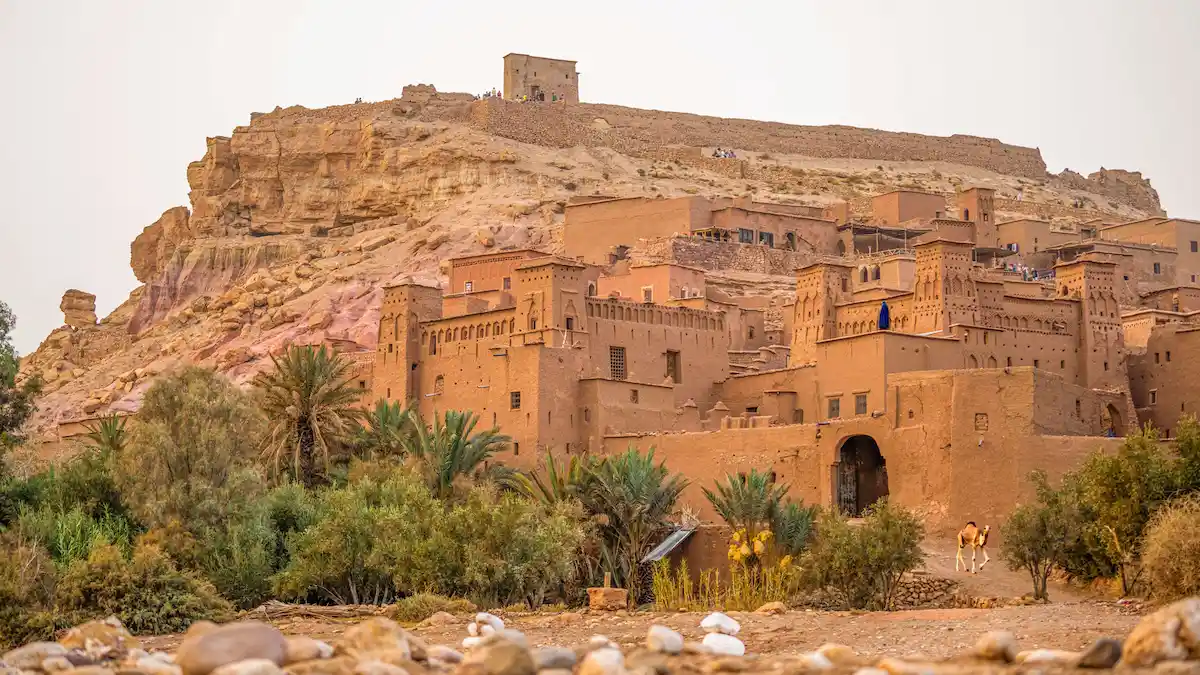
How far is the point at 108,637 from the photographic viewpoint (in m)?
20.1

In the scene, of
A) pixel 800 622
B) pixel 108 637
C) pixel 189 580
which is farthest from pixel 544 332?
pixel 108 637

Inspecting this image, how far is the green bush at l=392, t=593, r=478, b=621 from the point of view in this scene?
1141 inches

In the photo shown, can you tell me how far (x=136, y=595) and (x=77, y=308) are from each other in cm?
5054

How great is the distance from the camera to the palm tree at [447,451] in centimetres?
3894

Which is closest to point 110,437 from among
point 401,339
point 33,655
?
point 401,339

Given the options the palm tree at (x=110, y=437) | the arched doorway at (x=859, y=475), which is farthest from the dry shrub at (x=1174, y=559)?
the palm tree at (x=110, y=437)

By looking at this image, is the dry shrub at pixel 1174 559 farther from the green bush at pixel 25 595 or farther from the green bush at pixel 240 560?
the green bush at pixel 25 595

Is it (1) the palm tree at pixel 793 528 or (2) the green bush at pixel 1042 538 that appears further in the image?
(1) the palm tree at pixel 793 528

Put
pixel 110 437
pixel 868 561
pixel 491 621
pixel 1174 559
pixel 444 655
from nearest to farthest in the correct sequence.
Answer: pixel 444 655
pixel 491 621
pixel 1174 559
pixel 868 561
pixel 110 437

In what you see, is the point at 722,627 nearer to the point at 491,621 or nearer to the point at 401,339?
the point at 491,621

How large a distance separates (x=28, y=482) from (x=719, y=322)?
18.6m

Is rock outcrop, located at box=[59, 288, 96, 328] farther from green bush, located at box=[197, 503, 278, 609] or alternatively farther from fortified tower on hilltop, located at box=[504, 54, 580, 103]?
green bush, located at box=[197, 503, 278, 609]

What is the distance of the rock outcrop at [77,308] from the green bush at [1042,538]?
A: 5318 cm

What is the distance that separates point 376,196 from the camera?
249 ft
